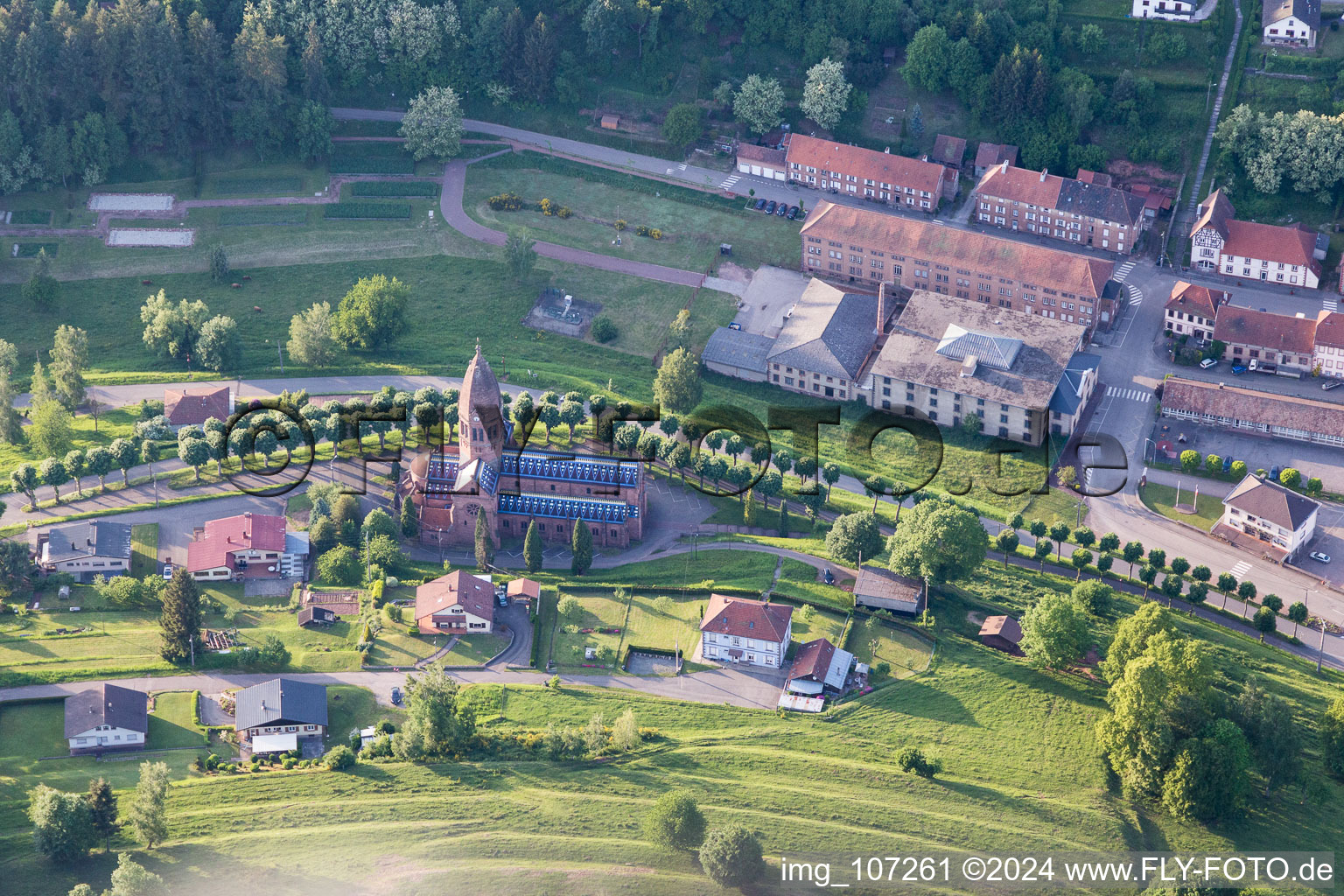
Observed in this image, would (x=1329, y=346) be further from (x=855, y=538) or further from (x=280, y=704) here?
(x=280, y=704)

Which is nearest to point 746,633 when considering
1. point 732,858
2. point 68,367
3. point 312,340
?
point 732,858

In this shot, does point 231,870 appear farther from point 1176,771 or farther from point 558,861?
point 1176,771

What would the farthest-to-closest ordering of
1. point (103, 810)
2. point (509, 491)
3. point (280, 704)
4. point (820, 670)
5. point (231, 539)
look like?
point (509, 491), point (231, 539), point (820, 670), point (280, 704), point (103, 810)

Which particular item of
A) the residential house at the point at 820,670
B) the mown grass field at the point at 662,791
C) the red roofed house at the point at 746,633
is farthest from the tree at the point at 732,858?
the red roofed house at the point at 746,633

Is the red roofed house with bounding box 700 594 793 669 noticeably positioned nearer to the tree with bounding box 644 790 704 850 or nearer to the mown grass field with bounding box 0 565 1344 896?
the mown grass field with bounding box 0 565 1344 896

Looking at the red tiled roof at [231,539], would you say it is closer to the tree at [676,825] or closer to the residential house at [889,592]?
the tree at [676,825]

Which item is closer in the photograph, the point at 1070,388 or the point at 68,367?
the point at 1070,388

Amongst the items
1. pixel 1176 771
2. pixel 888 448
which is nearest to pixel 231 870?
pixel 1176 771
